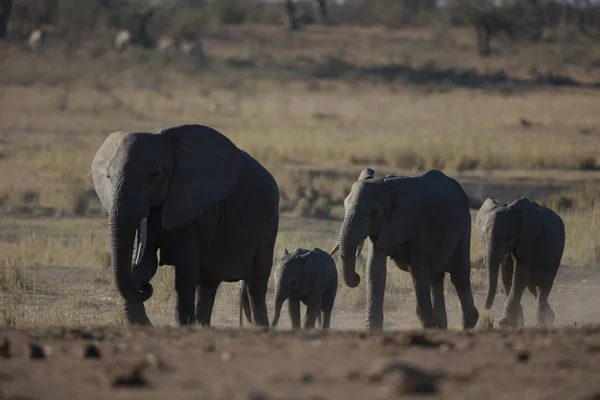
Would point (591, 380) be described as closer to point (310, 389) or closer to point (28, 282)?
point (310, 389)

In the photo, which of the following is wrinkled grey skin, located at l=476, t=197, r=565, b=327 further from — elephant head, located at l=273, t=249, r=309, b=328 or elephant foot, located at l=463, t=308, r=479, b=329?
elephant head, located at l=273, t=249, r=309, b=328

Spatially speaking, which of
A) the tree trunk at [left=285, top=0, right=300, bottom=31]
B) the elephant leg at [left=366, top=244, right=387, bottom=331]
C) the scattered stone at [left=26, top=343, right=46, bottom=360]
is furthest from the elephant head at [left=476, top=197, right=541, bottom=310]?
the tree trunk at [left=285, top=0, right=300, bottom=31]

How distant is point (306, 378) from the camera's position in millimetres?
7309

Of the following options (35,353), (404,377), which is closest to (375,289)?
(35,353)

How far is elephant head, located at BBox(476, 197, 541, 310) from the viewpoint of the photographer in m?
13.6

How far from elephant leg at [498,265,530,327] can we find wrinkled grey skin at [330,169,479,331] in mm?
690

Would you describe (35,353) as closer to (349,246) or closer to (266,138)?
(349,246)

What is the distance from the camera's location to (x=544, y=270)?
13.9 m

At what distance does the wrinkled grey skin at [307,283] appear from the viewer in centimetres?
1325

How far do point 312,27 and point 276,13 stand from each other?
12507mm

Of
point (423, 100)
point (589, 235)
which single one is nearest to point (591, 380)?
point (589, 235)

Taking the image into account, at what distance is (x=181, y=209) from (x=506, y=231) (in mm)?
4155

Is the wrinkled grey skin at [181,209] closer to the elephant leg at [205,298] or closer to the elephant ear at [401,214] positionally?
the elephant leg at [205,298]

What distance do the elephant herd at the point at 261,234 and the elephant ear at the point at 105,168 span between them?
0.04ft
